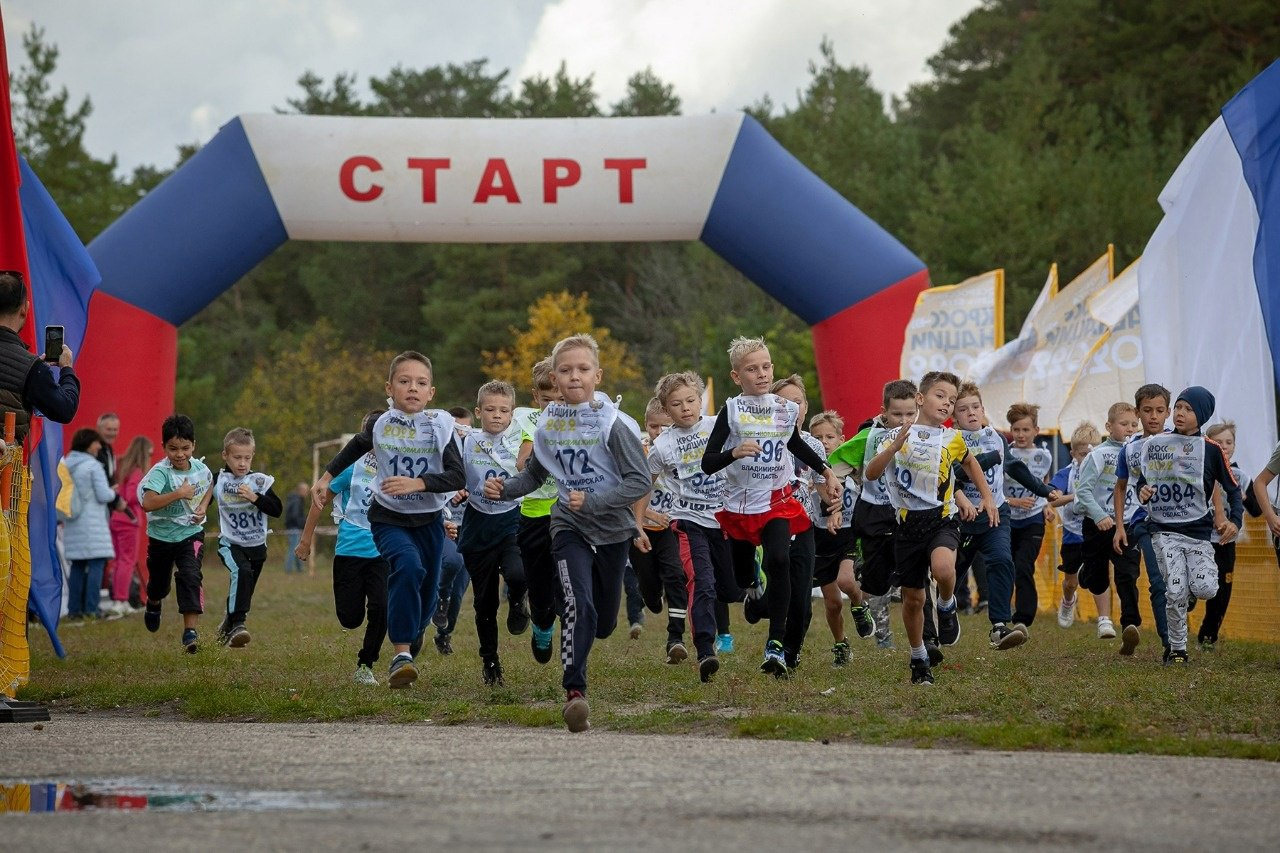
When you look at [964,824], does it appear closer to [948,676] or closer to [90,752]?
[90,752]

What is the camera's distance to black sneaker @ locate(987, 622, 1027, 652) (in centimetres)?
1164

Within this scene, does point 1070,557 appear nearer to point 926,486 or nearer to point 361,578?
point 926,486

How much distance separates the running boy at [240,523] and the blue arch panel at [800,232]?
7.83 m

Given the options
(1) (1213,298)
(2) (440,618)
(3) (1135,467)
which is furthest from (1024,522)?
(2) (440,618)

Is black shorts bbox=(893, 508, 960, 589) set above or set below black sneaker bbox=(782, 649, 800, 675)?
above

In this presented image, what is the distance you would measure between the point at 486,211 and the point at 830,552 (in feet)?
28.0

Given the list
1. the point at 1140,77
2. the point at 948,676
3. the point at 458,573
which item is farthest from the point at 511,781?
the point at 1140,77

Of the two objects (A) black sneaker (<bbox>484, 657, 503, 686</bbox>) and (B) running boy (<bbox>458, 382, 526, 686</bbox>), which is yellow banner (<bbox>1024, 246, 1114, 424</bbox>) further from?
(A) black sneaker (<bbox>484, 657, 503, 686</bbox>)

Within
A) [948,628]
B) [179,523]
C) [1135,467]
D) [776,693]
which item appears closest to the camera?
[776,693]

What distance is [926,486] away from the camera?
1023cm

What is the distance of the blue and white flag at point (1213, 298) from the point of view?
1430 cm

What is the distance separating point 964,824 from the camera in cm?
486

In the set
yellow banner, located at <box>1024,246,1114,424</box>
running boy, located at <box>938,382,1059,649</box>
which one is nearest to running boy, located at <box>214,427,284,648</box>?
running boy, located at <box>938,382,1059,649</box>

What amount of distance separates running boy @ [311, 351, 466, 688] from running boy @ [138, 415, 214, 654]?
12.1ft
